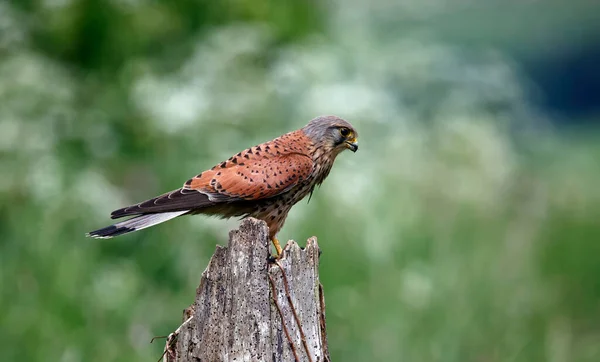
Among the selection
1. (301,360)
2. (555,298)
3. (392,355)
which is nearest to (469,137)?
(555,298)

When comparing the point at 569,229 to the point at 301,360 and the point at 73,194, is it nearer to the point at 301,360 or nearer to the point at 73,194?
the point at 73,194

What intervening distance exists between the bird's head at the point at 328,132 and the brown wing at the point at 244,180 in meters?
0.15

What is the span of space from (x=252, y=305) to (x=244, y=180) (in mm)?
853

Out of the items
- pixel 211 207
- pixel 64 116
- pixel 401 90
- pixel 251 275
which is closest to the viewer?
pixel 251 275

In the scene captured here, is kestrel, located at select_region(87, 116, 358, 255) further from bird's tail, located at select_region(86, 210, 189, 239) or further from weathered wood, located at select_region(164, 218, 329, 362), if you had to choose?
weathered wood, located at select_region(164, 218, 329, 362)

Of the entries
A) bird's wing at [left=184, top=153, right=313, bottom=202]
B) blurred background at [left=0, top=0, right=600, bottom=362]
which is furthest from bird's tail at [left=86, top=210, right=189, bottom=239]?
blurred background at [left=0, top=0, right=600, bottom=362]

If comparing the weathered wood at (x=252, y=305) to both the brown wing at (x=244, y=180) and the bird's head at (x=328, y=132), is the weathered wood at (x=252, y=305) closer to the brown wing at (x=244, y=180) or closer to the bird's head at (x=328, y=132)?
the brown wing at (x=244, y=180)

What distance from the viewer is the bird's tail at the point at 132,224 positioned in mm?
2619

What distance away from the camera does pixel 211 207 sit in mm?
3020

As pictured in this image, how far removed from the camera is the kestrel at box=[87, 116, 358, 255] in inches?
111

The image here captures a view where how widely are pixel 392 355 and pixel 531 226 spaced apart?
152 centimetres

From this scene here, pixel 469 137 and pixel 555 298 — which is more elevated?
pixel 469 137

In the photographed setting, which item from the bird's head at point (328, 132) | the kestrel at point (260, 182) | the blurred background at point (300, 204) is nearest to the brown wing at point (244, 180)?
the kestrel at point (260, 182)

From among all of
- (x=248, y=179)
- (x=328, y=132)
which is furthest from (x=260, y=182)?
(x=328, y=132)
